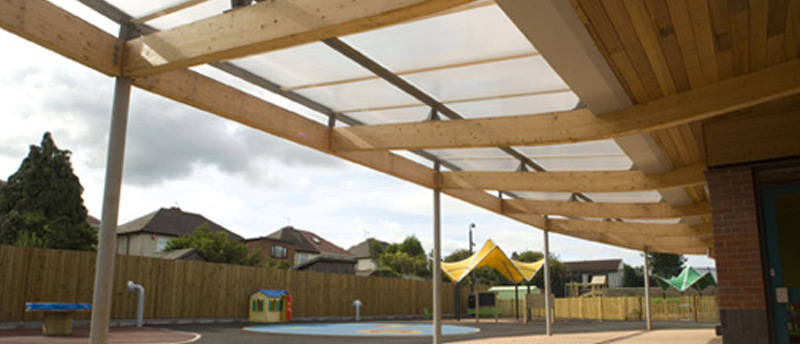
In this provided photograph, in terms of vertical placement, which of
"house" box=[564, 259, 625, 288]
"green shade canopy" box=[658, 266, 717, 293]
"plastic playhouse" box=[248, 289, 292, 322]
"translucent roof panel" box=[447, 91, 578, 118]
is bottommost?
"plastic playhouse" box=[248, 289, 292, 322]

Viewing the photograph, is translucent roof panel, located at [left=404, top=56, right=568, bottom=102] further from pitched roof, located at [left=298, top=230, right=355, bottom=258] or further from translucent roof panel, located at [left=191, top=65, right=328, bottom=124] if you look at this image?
pitched roof, located at [left=298, top=230, right=355, bottom=258]

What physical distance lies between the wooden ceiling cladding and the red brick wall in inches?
63.5

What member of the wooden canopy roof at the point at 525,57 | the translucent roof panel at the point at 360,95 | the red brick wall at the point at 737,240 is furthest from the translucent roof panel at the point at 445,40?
the red brick wall at the point at 737,240

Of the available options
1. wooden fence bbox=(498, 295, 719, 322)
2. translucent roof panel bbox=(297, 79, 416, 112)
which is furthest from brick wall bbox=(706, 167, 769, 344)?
wooden fence bbox=(498, 295, 719, 322)

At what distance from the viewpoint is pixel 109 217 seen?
17.0 feet

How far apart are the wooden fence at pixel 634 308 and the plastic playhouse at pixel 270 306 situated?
47.8ft

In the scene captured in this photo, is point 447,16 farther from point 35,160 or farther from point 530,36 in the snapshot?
point 35,160

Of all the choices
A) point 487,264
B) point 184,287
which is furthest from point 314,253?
Answer: point 184,287

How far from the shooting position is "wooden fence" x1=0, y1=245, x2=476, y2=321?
14.5m

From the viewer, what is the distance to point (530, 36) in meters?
4.46

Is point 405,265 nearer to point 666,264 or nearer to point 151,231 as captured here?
point 151,231

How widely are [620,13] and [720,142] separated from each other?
3562 millimetres

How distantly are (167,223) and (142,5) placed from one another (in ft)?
134

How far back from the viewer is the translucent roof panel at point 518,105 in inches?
283
